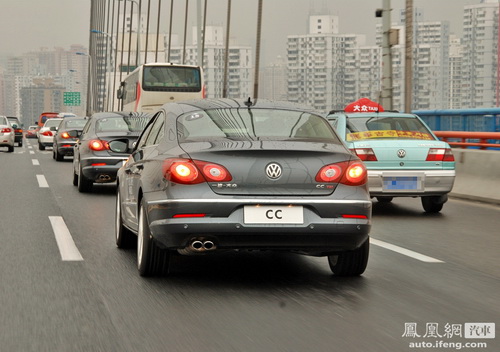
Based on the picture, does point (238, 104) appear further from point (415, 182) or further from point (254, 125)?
point (415, 182)

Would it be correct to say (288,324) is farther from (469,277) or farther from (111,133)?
(111,133)

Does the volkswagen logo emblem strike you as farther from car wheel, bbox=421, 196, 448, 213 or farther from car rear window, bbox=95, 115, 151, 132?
car rear window, bbox=95, 115, 151, 132

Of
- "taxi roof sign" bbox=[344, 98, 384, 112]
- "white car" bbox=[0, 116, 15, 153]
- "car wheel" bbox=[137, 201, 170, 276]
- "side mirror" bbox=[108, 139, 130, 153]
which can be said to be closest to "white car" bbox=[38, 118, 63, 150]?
"white car" bbox=[0, 116, 15, 153]

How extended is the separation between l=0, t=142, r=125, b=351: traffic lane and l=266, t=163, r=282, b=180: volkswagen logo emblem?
1435mm

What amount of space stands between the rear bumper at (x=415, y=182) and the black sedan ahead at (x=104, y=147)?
486cm

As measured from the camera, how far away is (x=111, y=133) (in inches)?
643

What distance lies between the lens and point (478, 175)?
603 inches

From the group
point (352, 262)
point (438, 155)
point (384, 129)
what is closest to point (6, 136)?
point (384, 129)

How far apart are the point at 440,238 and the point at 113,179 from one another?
7526mm

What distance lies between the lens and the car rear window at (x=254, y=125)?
7039 mm

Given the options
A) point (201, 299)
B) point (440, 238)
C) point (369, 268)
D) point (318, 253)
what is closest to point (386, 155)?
point (440, 238)

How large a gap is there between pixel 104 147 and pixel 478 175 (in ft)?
20.6

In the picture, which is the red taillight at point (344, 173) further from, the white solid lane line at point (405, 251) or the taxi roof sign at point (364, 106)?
the taxi roof sign at point (364, 106)

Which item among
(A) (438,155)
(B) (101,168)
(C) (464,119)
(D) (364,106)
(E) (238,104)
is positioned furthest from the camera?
(D) (364,106)
